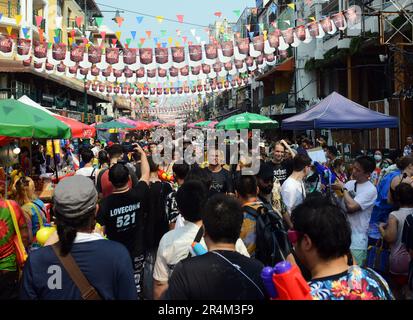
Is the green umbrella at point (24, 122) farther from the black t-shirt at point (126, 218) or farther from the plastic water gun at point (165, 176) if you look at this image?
the black t-shirt at point (126, 218)

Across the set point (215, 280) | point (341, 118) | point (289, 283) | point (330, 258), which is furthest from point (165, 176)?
point (289, 283)

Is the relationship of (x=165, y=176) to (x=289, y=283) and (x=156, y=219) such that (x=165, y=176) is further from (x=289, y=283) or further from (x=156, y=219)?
(x=289, y=283)

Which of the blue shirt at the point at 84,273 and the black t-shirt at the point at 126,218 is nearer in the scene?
the blue shirt at the point at 84,273

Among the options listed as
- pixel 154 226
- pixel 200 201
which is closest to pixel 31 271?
pixel 200 201

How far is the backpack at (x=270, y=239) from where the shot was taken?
3.21 metres

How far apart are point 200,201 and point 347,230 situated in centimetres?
141

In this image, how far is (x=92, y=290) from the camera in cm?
231

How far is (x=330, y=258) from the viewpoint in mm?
2131

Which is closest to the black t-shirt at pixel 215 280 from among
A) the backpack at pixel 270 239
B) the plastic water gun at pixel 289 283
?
the plastic water gun at pixel 289 283

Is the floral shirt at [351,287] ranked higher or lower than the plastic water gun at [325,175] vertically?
lower

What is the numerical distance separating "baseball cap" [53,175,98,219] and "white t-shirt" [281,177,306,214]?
129 inches

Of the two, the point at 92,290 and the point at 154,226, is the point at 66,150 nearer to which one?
the point at 154,226

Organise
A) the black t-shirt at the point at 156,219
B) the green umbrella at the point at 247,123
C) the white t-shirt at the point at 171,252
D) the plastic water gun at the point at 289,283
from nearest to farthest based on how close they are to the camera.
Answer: the plastic water gun at the point at 289,283
the white t-shirt at the point at 171,252
the black t-shirt at the point at 156,219
the green umbrella at the point at 247,123
